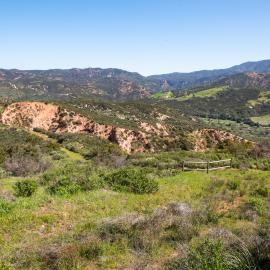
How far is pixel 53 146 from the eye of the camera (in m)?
36.2

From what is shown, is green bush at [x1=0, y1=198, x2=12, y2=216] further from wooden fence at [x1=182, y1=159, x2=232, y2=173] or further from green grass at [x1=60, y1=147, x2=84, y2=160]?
green grass at [x1=60, y1=147, x2=84, y2=160]

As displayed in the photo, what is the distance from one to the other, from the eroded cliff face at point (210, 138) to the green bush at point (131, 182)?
41446 millimetres

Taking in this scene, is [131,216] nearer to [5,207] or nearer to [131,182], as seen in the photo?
[5,207]

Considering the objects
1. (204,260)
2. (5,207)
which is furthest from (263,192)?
(5,207)

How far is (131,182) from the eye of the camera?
17.8m

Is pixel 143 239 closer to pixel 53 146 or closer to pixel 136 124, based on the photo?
pixel 53 146

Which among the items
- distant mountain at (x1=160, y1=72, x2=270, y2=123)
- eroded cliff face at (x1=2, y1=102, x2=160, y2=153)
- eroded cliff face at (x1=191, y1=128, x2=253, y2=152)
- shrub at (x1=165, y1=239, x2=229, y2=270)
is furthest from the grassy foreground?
distant mountain at (x1=160, y1=72, x2=270, y2=123)

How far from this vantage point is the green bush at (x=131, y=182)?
17.5m

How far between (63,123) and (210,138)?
23.7 meters

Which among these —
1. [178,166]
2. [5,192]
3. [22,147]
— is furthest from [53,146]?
[5,192]

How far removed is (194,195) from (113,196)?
142 inches

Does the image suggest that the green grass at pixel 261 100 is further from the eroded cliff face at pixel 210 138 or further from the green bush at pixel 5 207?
the green bush at pixel 5 207

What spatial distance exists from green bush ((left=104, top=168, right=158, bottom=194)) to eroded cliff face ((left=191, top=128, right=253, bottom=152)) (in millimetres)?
41446

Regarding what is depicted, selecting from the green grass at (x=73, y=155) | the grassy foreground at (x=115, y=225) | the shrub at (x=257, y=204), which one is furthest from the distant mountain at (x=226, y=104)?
the shrub at (x=257, y=204)
